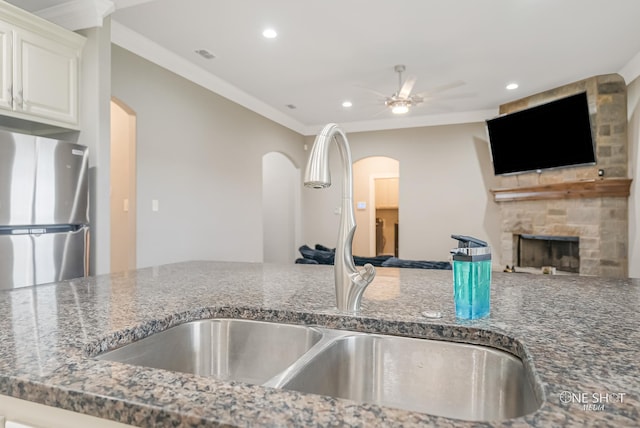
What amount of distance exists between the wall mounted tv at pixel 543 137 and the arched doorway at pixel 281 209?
3267 millimetres

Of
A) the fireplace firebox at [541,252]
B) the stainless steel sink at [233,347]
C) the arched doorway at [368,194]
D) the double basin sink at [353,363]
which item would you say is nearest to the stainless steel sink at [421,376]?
the double basin sink at [353,363]

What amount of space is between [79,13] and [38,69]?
0.56 metres

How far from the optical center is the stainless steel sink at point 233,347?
89 centimetres

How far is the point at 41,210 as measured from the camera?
236cm

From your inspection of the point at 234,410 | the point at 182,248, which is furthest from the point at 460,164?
the point at 234,410

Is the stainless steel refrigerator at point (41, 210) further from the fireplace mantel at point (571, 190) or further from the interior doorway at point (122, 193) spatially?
the fireplace mantel at point (571, 190)

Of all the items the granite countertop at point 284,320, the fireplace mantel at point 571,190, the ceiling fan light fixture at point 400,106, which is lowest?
the granite countertop at point 284,320

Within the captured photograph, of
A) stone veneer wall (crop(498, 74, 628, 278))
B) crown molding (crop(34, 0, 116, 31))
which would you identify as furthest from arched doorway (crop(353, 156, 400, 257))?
crown molding (crop(34, 0, 116, 31))

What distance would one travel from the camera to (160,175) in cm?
371

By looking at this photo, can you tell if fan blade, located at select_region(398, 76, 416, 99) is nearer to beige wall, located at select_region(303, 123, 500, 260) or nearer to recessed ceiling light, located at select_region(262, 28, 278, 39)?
recessed ceiling light, located at select_region(262, 28, 278, 39)

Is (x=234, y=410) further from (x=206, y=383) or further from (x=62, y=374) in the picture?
(x=62, y=374)

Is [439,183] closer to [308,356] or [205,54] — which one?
[205,54]

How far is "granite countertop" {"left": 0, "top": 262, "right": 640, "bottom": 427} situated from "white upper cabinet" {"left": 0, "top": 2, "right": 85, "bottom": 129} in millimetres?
1695

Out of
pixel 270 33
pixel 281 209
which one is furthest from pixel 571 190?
pixel 281 209
